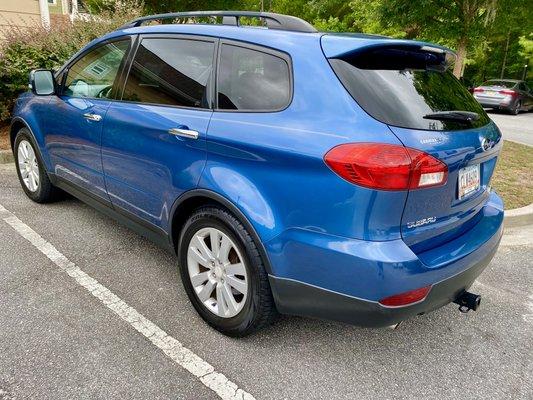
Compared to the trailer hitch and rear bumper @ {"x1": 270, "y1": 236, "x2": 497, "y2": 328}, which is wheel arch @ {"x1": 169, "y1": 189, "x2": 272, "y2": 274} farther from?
the trailer hitch

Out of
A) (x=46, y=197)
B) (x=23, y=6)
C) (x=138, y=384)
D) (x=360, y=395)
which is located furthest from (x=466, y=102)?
(x=23, y=6)

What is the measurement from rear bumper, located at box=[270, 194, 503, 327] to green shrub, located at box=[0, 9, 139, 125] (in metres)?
6.02

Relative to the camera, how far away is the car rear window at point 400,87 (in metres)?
1.98

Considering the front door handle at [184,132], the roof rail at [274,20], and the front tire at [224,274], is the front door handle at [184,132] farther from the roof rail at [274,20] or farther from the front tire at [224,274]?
the roof rail at [274,20]

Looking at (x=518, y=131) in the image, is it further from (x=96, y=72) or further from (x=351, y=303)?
(x=351, y=303)

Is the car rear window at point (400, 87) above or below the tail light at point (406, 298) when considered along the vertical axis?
above

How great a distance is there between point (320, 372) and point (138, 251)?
191cm

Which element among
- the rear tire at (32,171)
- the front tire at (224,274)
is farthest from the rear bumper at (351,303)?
the rear tire at (32,171)

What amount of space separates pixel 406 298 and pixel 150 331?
149cm

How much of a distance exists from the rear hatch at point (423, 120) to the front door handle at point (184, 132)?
84 cm

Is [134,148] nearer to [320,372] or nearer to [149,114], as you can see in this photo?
[149,114]

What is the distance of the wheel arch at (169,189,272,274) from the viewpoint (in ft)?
7.16

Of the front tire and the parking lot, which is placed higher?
the front tire

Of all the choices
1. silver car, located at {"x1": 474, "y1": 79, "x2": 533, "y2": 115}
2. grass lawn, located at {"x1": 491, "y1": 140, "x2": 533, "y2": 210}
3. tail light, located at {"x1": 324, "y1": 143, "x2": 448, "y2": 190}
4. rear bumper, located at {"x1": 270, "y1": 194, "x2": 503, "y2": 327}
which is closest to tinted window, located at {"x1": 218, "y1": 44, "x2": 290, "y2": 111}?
tail light, located at {"x1": 324, "y1": 143, "x2": 448, "y2": 190}
